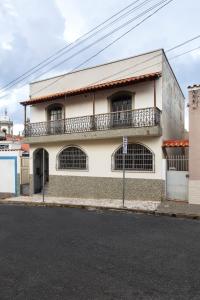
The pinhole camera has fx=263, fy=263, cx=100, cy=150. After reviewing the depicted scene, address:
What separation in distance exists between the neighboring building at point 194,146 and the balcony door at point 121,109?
3.26 meters

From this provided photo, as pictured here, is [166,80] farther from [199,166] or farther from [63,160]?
[63,160]

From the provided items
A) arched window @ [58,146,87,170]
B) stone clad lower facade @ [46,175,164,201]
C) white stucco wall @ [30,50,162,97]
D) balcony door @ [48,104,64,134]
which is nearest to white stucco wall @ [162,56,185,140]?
white stucco wall @ [30,50,162,97]

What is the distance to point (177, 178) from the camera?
1308 cm

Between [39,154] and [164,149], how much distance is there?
875cm

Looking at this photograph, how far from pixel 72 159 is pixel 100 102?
3.82 m

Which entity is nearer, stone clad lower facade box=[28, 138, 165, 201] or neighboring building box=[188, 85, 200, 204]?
neighboring building box=[188, 85, 200, 204]

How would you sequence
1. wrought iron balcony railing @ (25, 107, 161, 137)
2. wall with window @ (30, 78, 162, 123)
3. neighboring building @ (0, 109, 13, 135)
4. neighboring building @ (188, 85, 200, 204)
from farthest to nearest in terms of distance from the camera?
neighboring building @ (0, 109, 13, 135) < wall with window @ (30, 78, 162, 123) < wrought iron balcony railing @ (25, 107, 161, 137) < neighboring building @ (188, 85, 200, 204)

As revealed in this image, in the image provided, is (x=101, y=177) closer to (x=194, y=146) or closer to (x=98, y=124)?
(x=98, y=124)

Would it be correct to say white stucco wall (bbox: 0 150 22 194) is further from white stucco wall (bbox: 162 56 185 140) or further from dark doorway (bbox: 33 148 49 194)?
white stucco wall (bbox: 162 56 185 140)

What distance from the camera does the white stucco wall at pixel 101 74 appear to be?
1407 centimetres

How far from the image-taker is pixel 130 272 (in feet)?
16.4

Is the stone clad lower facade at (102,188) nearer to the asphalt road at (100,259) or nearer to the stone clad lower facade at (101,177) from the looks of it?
the stone clad lower facade at (101,177)

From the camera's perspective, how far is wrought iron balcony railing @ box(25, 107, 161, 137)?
13.5 metres

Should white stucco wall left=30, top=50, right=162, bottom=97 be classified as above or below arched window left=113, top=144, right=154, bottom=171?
above
